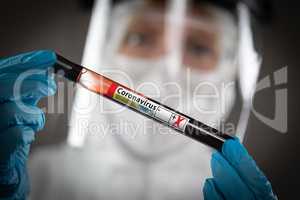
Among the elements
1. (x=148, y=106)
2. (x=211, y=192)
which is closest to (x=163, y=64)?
(x=148, y=106)

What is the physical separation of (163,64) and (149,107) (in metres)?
0.31

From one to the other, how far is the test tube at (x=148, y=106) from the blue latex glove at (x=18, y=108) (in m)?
0.05

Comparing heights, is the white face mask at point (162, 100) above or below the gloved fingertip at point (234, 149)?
above

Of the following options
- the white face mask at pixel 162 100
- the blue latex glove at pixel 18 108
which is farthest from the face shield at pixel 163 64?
the blue latex glove at pixel 18 108

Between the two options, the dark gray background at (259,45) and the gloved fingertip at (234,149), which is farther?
the dark gray background at (259,45)

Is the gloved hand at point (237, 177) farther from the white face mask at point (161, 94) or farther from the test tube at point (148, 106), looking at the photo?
the white face mask at point (161, 94)

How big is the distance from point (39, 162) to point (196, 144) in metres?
0.45

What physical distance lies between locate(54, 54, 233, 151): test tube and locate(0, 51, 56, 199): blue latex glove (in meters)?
0.05

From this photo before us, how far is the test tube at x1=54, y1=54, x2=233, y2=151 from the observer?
729 millimetres

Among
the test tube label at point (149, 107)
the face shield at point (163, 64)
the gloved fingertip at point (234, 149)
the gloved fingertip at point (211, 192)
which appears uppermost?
the face shield at point (163, 64)

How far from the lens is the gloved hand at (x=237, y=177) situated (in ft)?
2.39

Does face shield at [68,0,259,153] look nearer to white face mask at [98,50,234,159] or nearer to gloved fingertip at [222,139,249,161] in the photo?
white face mask at [98,50,234,159]

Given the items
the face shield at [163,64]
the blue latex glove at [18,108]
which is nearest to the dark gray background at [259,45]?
the face shield at [163,64]

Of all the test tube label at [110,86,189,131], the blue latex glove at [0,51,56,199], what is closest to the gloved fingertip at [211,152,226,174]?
the test tube label at [110,86,189,131]
